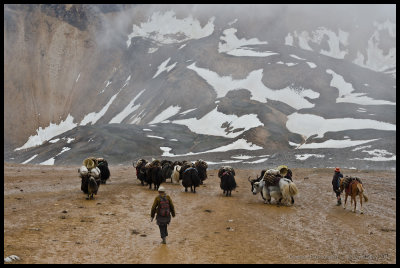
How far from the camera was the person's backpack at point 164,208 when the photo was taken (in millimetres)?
11898

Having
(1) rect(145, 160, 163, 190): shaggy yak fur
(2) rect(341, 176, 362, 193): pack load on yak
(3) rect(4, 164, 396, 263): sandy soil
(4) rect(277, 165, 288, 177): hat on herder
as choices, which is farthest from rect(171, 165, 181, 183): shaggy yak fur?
(2) rect(341, 176, 362, 193): pack load on yak

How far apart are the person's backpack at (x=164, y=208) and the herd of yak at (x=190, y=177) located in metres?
7.63

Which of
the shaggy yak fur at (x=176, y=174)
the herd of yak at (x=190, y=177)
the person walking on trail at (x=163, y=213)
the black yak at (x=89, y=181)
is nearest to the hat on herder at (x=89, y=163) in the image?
the herd of yak at (x=190, y=177)

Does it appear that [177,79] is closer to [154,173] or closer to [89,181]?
[154,173]

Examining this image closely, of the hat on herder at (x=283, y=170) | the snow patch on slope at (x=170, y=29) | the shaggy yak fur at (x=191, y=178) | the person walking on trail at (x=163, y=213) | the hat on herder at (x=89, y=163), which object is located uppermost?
the snow patch on slope at (x=170, y=29)

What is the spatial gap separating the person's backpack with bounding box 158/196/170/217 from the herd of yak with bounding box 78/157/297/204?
7.63m

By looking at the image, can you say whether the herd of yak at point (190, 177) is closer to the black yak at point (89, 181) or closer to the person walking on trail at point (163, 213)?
the black yak at point (89, 181)

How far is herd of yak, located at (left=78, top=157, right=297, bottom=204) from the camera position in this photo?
747 inches

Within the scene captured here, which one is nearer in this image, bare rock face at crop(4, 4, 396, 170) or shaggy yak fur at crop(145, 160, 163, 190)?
shaggy yak fur at crop(145, 160, 163, 190)

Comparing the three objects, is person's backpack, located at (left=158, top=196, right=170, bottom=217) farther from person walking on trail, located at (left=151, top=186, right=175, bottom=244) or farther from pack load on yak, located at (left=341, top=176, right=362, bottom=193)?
pack load on yak, located at (left=341, top=176, right=362, bottom=193)

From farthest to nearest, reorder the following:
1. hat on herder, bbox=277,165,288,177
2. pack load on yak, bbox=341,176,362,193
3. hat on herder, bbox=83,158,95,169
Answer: hat on herder, bbox=83,158,95,169 → hat on herder, bbox=277,165,288,177 → pack load on yak, bbox=341,176,362,193

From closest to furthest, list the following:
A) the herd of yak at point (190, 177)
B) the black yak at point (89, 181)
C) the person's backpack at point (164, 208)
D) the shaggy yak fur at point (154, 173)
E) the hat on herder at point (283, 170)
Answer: the person's backpack at point (164, 208)
the black yak at point (89, 181)
the herd of yak at point (190, 177)
the hat on herder at point (283, 170)
the shaggy yak fur at point (154, 173)

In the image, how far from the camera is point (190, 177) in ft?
75.6

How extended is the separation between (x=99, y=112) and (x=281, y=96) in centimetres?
4965
